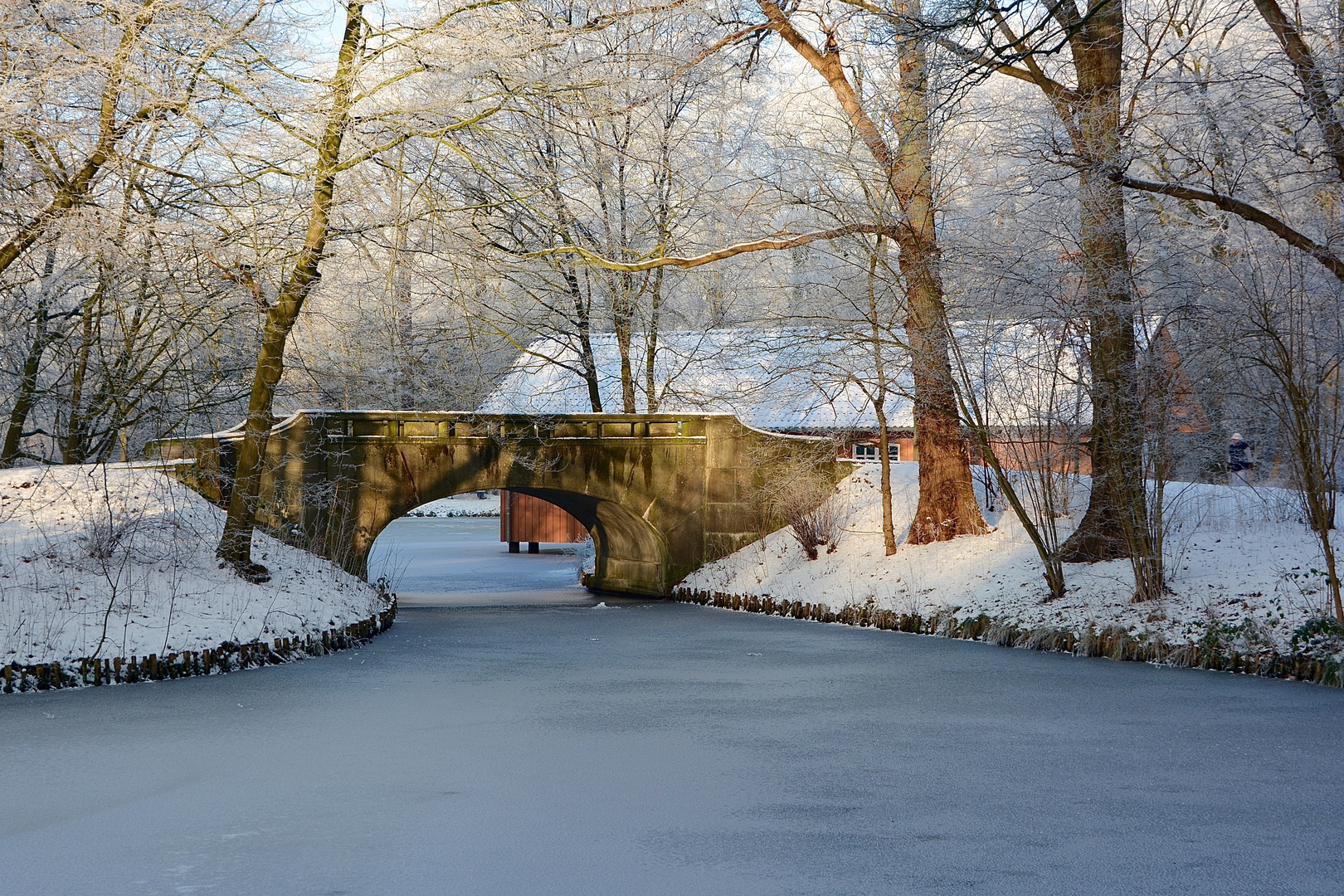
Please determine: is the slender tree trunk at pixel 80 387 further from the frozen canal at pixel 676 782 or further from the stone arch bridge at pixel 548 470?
the frozen canal at pixel 676 782

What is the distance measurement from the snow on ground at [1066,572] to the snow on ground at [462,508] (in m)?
27.5

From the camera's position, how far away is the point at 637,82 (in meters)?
10.0

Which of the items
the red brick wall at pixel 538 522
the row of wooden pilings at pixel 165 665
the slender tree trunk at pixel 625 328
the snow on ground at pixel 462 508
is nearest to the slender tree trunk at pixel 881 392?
the slender tree trunk at pixel 625 328

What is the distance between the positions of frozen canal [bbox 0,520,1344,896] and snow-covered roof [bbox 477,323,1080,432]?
145 inches

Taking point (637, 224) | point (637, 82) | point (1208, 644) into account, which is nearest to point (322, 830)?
point (637, 82)

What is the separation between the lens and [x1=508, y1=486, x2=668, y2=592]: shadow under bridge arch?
17.5 metres

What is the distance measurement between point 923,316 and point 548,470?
5646mm

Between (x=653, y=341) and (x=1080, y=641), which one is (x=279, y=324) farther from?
(x=653, y=341)

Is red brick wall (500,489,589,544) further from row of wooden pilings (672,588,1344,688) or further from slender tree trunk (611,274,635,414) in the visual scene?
row of wooden pilings (672,588,1344,688)

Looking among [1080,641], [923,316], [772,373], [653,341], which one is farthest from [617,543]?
[1080,641]

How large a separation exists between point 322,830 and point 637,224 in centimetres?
1426

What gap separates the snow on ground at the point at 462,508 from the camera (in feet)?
143

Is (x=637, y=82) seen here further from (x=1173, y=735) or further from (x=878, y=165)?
(x=1173, y=735)

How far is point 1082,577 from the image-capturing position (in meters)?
11.8
